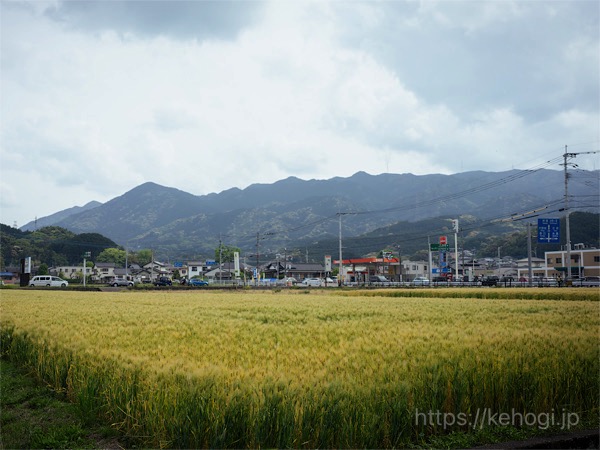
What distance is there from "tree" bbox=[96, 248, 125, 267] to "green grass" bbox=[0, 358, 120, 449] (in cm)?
Answer: 15702

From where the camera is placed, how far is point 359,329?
10938 mm

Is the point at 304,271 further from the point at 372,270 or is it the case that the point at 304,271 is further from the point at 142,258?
the point at 142,258

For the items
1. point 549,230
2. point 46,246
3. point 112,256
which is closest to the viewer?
point 549,230

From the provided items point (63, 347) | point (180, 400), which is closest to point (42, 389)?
point (63, 347)

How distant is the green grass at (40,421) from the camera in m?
6.16

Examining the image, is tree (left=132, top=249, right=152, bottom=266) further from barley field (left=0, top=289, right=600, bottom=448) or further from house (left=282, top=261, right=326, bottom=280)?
barley field (left=0, top=289, right=600, bottom=448)

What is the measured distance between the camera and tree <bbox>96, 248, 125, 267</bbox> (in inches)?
6176

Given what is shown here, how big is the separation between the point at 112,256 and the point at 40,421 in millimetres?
162688

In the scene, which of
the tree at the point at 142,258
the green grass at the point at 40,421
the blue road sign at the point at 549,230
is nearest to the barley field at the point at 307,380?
the green grass at the point at 40,421

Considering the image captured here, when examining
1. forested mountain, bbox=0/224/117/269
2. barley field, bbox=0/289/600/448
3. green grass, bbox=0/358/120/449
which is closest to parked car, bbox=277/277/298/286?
barley field, bbox=0/289/600/448

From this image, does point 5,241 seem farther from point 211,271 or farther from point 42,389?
point 42,389

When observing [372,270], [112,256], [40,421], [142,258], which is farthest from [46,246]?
[40,421]

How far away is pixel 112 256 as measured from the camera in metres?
158

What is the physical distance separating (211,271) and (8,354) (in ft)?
487
